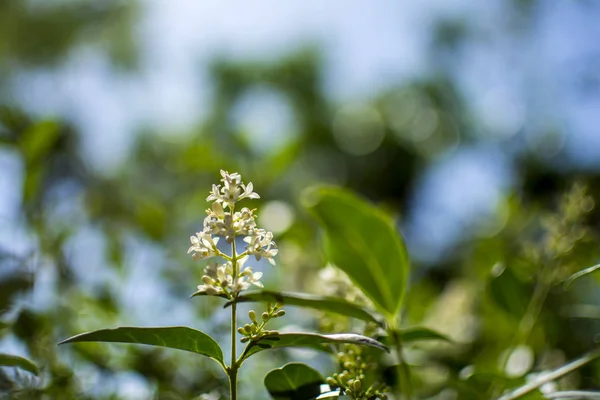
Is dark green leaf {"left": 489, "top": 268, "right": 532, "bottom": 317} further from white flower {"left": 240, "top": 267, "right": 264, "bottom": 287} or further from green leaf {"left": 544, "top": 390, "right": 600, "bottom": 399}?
white flower {"left": 240, "top": 267, "right": 264, "bottom": 287}

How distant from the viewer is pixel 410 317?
36.9 inches

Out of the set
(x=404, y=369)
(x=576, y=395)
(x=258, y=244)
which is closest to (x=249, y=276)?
(x=258, y=244)

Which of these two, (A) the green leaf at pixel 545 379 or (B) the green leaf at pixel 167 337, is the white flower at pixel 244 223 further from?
(A) the green leaf at pixel 545 379

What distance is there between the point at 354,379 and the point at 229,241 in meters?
0.12

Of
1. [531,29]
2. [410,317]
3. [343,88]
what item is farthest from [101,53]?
[410,317]

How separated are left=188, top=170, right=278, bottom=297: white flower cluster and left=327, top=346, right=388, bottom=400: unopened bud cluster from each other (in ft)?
0.27

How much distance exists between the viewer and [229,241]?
0.42 m

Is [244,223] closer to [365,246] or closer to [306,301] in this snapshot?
[306,301]

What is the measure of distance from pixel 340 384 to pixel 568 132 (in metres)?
4.55

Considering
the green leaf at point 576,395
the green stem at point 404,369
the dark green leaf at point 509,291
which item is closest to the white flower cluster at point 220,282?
the green stem at point 404,369

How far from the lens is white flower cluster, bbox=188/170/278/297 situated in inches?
16.2

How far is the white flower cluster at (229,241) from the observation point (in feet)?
1.35

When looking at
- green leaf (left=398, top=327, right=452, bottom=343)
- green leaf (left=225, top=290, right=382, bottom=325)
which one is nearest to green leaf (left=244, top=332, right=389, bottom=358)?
green leaf (left=225, top=290, right=382, bottom=325)

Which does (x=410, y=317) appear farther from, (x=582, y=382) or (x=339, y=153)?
(x=339, y=153)
